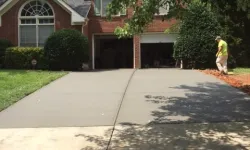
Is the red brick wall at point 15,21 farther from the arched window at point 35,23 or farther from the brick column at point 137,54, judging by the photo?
the brick column at point 137,54

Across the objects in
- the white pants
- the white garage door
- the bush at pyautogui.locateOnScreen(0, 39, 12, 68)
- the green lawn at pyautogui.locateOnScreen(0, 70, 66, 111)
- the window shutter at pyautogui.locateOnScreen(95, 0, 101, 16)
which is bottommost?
the green lawn at pyautogui.locateOnScreen(0, 70, 66, 111)

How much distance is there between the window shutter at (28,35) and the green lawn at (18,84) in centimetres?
527

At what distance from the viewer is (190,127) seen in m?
8.92

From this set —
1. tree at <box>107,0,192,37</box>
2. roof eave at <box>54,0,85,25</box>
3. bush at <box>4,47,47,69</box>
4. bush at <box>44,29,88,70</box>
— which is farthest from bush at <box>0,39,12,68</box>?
tree at <box>107,0,192,37</box>

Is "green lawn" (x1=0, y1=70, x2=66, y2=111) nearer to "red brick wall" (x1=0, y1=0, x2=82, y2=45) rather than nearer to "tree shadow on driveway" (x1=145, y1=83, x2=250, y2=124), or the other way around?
"tree shadow on driveway" (x1=145, y1=83, x2=250, y2=124)

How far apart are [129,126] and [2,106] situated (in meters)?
4.14

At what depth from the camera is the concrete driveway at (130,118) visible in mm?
8000

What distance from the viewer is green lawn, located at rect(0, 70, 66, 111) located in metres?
12.8

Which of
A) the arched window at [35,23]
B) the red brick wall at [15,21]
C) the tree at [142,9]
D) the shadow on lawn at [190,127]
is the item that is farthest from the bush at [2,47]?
the tree at [142,9]

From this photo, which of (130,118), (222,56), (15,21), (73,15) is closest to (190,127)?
(130,118)

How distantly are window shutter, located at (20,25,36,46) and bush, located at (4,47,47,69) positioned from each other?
216 cm

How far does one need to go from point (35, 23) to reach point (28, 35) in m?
0.80

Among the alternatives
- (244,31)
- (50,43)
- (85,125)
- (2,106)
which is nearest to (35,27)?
(50,43)

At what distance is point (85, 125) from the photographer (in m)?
9.39
